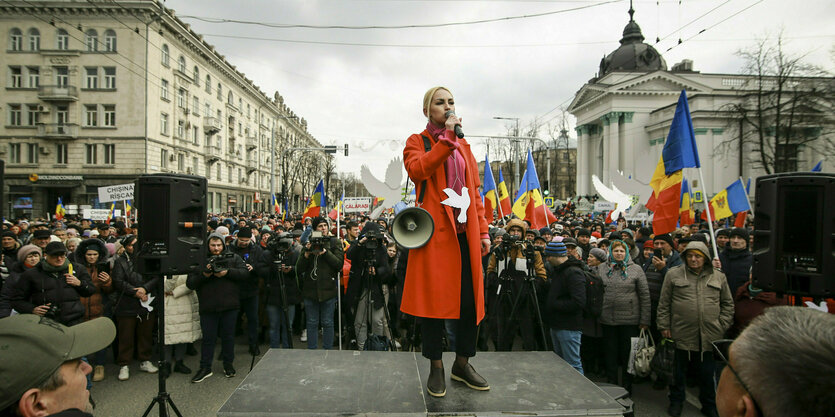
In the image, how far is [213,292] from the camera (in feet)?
20.5

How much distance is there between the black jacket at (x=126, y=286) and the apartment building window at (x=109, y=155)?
115 feet

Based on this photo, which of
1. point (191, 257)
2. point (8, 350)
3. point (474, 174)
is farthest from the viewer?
point (191, 257)

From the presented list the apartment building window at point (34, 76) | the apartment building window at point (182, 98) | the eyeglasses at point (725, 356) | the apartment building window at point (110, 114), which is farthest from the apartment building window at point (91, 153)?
the eyeglasses at point (725, 356)

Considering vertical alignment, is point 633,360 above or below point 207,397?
above

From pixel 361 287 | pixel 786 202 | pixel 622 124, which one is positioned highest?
pixel 622 124

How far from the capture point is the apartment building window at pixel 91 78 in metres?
35.4

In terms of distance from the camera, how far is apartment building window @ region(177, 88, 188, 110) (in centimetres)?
3934

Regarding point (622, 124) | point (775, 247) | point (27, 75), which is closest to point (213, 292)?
point (775, 247)

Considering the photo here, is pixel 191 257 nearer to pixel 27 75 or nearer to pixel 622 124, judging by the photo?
pixel 27 75

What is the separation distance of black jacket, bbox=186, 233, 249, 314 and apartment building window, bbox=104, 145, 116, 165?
36048 mm

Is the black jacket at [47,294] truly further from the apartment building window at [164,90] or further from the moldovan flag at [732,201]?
the apartment building window at [164,90]

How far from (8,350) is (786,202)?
446 centimetres

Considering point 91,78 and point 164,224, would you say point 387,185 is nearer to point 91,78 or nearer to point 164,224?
point 164,224

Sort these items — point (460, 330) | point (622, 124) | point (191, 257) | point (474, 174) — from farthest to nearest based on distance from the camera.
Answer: point (622, 124)
point (191, 257)
point (474, 174)
point (460, 330)
